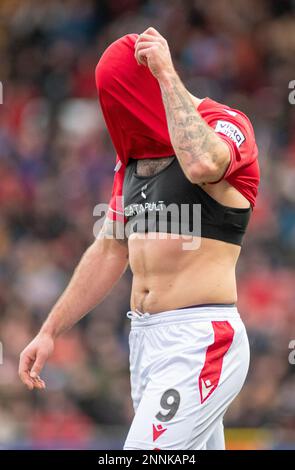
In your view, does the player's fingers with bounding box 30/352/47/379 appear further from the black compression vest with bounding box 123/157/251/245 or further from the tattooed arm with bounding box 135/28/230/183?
the tattooed arm with bounding box 135/28/230/183

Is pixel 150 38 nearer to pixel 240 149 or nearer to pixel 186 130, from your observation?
pixel 186 130

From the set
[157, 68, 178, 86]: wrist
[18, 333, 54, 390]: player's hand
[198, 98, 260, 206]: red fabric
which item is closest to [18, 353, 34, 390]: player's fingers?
[18, 333, 54, 390]: player's hand

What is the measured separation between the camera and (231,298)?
420 centimetres

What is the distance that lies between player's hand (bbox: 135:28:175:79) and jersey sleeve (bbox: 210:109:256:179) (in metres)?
0.35

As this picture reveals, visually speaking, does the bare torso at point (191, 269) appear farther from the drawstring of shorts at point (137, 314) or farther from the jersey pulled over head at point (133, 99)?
the jersey pulled over head at point (133, 99)

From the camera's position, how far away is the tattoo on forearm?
149 inches

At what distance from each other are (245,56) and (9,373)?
545 cm

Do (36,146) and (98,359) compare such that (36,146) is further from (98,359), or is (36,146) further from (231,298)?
(231,298)

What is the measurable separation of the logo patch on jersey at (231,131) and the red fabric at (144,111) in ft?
0.03

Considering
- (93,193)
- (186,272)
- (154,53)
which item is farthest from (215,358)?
(93,193)

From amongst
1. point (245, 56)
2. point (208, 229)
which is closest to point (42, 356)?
point (208, 229)

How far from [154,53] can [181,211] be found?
684 millimetres

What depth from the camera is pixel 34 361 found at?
4.57 metres
